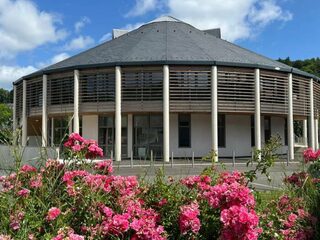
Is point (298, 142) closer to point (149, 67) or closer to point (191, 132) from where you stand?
point (191, 132)

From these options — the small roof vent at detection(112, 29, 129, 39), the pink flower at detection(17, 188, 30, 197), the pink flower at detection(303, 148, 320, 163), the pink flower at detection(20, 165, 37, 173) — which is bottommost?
the pink flower at detection(17, 188, 30, 197)

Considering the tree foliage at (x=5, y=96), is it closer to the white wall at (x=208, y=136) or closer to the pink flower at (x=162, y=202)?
the white wall at (x=208, y=136)

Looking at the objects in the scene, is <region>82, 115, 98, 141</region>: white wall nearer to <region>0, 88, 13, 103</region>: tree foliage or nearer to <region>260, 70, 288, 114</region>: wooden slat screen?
<region>260, 70, 288, 114</region>: wooden slat screen

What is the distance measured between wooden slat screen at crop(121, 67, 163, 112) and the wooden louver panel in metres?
0.96

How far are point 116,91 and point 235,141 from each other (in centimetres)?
1044

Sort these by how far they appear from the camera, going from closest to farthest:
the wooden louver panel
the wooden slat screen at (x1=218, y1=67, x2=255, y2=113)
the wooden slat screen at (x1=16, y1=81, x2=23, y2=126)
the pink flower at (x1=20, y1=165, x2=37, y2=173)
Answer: the pink flower at (x1=20, y1=165, x2=37, y2=173), the wooden louver panel, the wooden slat screen at (x1=218, y1=67, x2=255, y2=113), the wooden slat screen at (x1=16, y1=81, x2=23, y2=126)

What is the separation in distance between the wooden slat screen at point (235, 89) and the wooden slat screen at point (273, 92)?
3.59 ft

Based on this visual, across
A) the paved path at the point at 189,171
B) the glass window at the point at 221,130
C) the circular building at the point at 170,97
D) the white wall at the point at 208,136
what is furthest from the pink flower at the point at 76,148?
the glass window at the point at 221,130

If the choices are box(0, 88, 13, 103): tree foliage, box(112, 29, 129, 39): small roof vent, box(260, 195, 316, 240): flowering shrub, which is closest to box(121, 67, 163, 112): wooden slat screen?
box(112, 29, 129, 39): small roof vent

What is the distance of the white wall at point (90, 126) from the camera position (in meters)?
32.3

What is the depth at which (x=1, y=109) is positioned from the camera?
73062 mm

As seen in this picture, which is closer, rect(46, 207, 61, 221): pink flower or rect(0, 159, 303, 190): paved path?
rect(46, 207, 61, 221): pink flower

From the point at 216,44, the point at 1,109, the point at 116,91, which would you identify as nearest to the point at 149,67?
the point at 116,91

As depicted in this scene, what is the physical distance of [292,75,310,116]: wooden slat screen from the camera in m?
32.1
